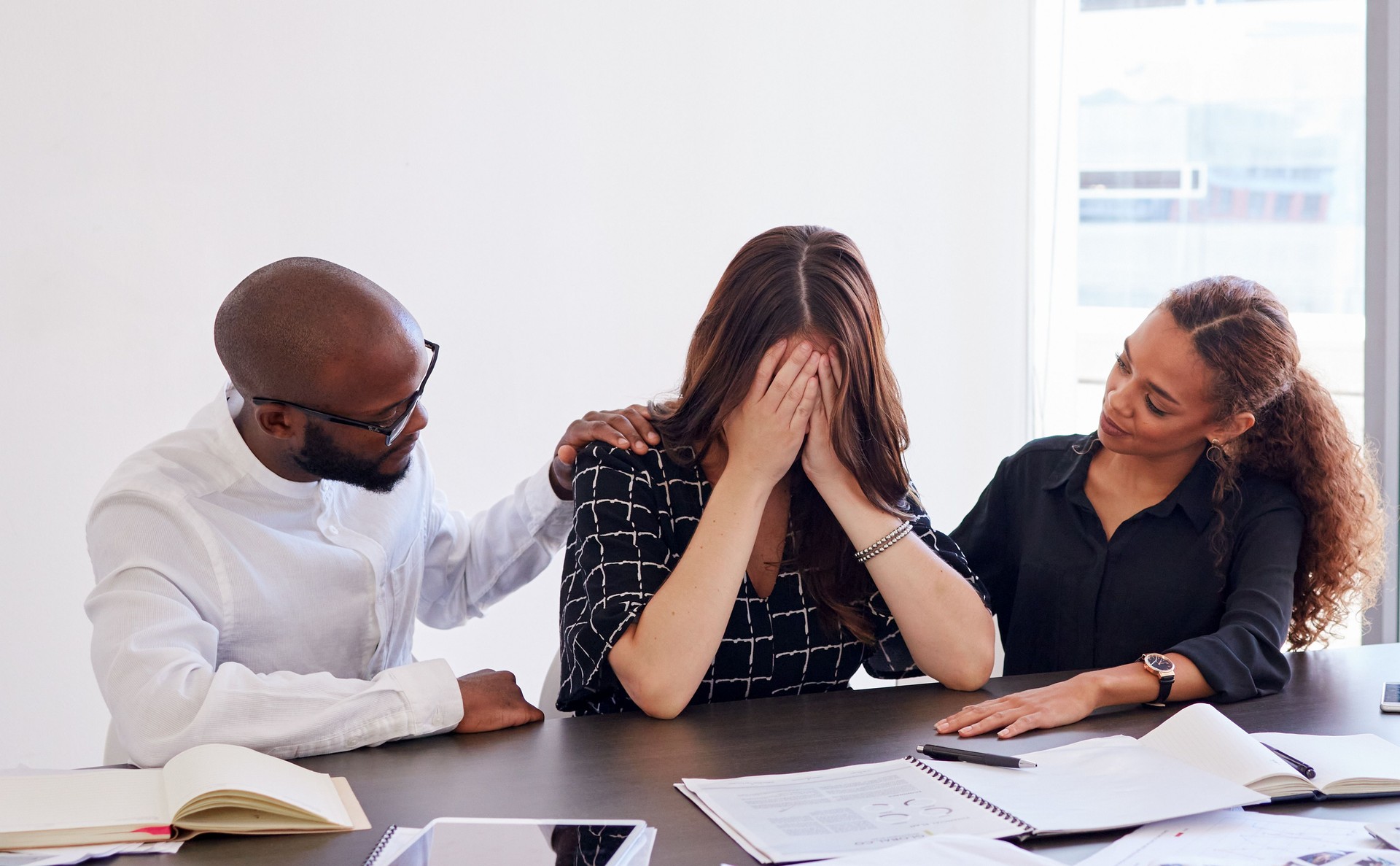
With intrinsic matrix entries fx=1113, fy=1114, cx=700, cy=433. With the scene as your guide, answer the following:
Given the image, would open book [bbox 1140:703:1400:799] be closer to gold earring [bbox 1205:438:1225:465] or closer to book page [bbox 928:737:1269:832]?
book page [bbox 928:737:1269:832]

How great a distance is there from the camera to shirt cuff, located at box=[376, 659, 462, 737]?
1332mm

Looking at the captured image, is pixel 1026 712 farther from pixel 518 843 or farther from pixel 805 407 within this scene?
pixel 518 843

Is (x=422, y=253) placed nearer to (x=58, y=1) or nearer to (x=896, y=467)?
(x=58, y=1)

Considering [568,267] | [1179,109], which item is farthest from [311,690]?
[1179,109]

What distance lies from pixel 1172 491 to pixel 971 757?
846mm

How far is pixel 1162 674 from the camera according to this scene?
4.92 ft

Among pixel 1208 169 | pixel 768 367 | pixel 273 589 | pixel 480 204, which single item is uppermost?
pixel 1208 169

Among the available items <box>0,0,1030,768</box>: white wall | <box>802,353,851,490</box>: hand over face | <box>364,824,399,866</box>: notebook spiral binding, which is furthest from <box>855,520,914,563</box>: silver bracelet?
<box>0,0,1030,768</box>: white wall

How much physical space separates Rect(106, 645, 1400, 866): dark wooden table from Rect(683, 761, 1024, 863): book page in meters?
0.03

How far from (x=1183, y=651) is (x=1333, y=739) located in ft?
0.81

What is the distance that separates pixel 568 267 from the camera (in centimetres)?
306

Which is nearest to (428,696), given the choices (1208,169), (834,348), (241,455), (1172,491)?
(241,455)

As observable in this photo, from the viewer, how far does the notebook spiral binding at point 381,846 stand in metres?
1.00

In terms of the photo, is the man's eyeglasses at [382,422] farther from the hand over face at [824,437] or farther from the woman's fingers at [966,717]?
the woman's fingers at [966,717]
